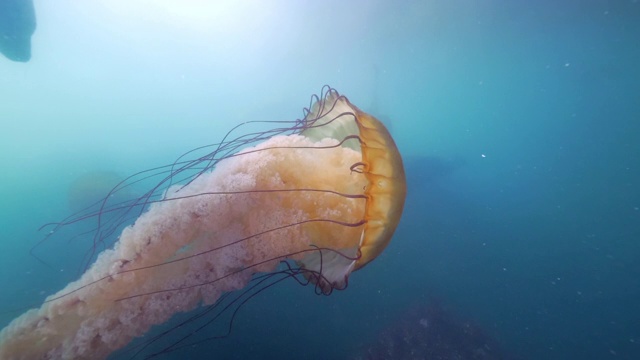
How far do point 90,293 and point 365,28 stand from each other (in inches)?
381

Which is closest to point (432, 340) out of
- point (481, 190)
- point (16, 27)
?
point (481, 190)

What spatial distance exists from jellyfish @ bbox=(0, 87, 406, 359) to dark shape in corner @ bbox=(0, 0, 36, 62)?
10807mm

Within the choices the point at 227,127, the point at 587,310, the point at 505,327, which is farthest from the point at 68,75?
the point at 587,310

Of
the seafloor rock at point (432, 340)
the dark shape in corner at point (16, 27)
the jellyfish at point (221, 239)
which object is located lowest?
the seafloor rock at point (432, 340)

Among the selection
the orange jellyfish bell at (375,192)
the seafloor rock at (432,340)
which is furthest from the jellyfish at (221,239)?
the seafloor rock at (432,340)

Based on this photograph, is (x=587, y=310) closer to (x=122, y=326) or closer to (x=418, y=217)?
(x=418, y=217)

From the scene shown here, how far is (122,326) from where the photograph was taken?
2344mm

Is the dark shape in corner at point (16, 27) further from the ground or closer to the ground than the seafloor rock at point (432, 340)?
further from the ground

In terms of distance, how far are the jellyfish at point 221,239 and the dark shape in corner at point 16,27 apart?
1081cm

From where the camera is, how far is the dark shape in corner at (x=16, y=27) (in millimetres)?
9297

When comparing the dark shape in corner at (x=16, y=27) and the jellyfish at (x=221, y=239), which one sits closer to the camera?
the jellyfish at (x=221, y=239)

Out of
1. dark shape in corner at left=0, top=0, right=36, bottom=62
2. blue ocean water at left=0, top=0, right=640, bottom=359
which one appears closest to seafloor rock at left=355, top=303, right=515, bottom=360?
blue ocean water at left=0, top=0, right=640, bottom=359

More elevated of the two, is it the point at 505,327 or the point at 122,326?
the point at 122,326

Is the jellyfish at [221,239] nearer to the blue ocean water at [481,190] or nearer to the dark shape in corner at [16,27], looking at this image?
the blue ocean water at [481,190]
